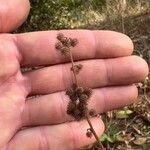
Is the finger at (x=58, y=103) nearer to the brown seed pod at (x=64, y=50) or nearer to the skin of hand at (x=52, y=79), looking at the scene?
the skin of hand at (x=52, y=79)

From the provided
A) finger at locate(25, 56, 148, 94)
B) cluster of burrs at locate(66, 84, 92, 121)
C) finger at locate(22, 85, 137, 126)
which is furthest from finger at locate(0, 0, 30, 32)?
cluster of burrs at locate(66, 84, 92, 121)

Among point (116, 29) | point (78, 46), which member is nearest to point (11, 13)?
point (78, 46)

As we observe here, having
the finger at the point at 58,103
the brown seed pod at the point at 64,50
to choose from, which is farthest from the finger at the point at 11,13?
the brown seed pod at the point at 64,50

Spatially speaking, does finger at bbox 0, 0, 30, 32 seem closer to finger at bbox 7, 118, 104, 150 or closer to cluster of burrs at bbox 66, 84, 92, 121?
finger at bbox 7, 118, 104, 150

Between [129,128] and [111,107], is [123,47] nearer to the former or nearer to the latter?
[111,107]

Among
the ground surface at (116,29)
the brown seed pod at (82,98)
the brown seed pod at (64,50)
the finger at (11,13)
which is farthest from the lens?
the ground surface at (116,29)
